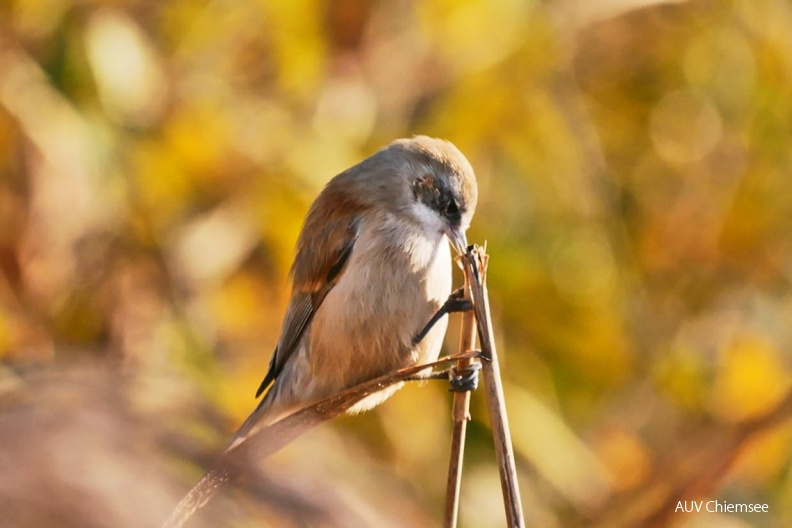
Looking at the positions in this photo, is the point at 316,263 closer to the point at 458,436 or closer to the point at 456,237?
the point at 456,237

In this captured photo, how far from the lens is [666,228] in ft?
12.3

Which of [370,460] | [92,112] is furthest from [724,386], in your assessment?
[92,112]

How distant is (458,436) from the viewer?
5.64 ft

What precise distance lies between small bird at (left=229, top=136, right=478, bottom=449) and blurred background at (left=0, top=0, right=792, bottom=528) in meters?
0.32

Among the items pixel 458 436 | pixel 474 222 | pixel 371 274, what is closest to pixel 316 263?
pixel 371 274

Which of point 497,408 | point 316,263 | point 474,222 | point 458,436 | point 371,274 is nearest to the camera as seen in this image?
point 497,408

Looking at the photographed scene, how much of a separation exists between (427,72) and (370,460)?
153cm

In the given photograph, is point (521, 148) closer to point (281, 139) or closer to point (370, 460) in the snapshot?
point (281, 139)

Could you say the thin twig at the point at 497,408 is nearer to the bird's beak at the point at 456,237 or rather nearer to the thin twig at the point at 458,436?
the thin twig at the point at 458,436

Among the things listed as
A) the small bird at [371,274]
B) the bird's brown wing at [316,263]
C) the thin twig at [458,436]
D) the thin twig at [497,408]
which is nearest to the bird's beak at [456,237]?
Result: the small bird at [371,274]

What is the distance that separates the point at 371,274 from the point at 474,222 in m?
1.06

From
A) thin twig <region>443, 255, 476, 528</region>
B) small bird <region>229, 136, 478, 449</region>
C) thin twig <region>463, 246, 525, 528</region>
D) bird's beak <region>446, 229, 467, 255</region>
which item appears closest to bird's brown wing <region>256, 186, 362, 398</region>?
small bird <region>229, 136, 478, 449</region>

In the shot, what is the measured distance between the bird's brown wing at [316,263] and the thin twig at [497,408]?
941 mm

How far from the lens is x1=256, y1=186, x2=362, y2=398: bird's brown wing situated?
265cm
